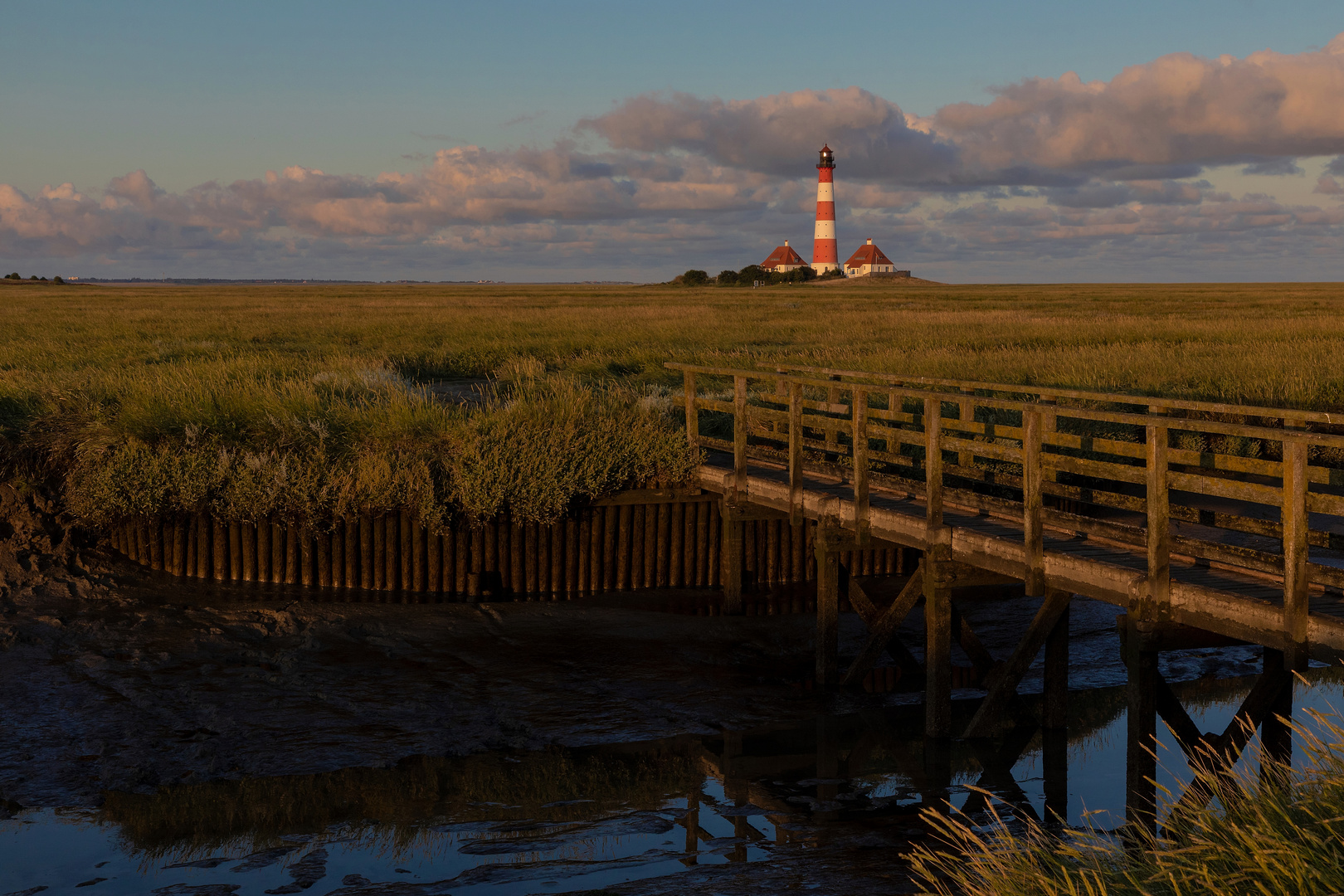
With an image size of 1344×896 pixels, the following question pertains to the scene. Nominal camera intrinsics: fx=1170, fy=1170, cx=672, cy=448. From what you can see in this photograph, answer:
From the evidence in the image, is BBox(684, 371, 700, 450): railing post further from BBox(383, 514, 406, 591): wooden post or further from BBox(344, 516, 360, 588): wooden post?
BBox(344, 516, 360, 588): wooden post

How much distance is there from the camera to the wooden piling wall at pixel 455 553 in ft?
43.9

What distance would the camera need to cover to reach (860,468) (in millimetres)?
11102

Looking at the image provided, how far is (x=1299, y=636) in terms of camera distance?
6875 mm

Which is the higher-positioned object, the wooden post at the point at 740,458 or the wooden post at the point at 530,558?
the wooden post at the point at 740,458

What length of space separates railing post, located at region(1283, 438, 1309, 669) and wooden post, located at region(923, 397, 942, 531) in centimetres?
332

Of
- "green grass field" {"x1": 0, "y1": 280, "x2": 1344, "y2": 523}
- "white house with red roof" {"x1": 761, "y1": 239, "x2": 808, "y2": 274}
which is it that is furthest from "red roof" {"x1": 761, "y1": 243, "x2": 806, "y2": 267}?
"green grass field" {"x1": 0, "y1": 280, "x2": 1344, "y2": 523}

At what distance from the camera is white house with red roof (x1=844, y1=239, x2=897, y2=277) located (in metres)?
143

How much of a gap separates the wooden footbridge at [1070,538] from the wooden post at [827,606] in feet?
0.06

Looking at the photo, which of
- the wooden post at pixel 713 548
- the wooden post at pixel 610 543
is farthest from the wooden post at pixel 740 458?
the wooden post at pixel 610 543

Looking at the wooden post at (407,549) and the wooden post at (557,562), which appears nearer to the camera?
the wooden post at (407,549)

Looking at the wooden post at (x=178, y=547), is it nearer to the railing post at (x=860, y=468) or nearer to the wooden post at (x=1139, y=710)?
the railing post at (x=860, y=468)

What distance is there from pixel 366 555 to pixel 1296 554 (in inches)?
385

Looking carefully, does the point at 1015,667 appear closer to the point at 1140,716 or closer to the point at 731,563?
the point at 1140,716

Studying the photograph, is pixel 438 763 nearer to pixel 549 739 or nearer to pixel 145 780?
pixel 549 739
